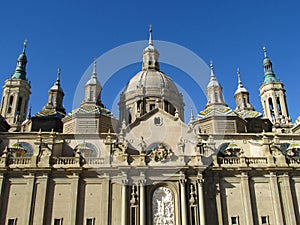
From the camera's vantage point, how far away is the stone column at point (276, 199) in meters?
32.2

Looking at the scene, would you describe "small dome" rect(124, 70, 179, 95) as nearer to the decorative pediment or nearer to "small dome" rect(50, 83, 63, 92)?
"small dome" rect(50, 83, 63, 92)

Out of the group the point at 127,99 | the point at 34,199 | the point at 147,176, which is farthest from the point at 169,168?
the point at 127,99

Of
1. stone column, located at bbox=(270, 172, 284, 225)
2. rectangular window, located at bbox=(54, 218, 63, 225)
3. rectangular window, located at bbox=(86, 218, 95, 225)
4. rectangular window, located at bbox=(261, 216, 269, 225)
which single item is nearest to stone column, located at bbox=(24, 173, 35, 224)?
rectangular window, located at bbox=(54, 218, 63, 225)

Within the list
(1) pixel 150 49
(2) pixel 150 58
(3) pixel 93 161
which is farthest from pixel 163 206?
Answer: (1) pixel 150 49

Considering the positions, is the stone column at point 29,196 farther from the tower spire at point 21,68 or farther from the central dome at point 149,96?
the tower spire at point 21,68

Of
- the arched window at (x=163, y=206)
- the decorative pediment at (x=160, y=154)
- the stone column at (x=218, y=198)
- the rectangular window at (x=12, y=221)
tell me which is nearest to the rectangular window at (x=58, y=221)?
the rectangular window at (x=12, y=221)

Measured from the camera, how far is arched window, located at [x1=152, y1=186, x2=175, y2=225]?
3111 cm

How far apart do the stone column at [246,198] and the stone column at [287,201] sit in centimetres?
378

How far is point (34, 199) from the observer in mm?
31469

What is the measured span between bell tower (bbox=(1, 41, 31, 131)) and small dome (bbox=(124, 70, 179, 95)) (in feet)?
65.4

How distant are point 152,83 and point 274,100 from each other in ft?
81.6

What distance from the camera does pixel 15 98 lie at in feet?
189

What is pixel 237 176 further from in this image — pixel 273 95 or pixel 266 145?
pixel 273 95

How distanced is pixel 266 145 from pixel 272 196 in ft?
18.6
